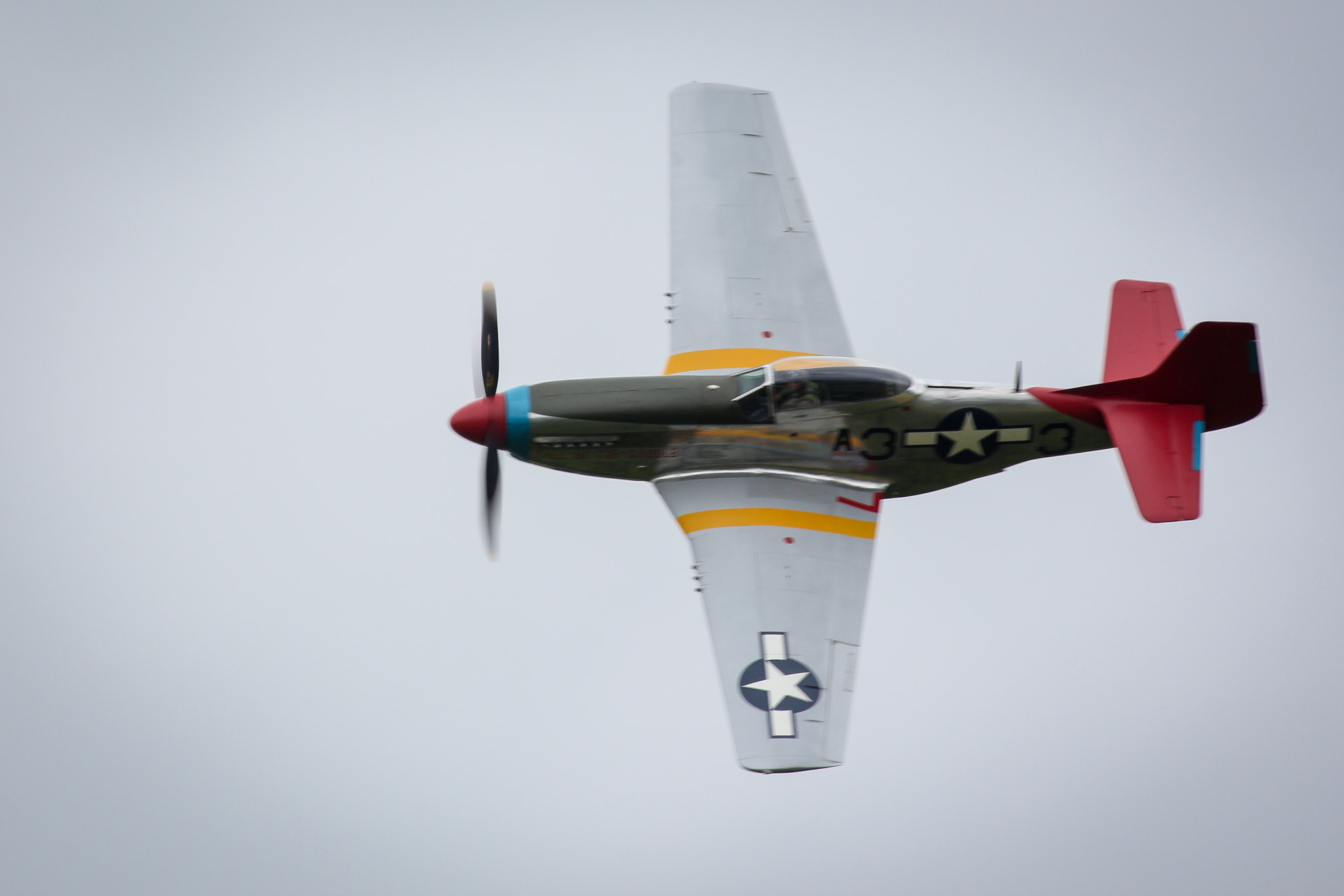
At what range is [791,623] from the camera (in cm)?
1290

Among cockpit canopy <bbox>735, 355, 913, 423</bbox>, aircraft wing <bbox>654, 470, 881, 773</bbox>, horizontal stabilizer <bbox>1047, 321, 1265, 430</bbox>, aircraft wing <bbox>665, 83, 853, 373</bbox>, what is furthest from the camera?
aircraft wing <bbox>665, 83, 853, 373</bbox>

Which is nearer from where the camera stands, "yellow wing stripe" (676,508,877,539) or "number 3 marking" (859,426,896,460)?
"yellow wing stripe" (676,508,877,539)

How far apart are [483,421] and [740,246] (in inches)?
141

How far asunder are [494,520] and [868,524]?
379 cm

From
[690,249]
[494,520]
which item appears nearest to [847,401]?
[690,249]

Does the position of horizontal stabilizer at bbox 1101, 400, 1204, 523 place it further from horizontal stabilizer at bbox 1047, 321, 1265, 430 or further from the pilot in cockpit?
the pilot in cockpit

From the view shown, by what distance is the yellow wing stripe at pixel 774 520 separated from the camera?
13.8 m

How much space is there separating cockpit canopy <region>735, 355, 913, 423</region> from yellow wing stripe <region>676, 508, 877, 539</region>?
3.12 ft

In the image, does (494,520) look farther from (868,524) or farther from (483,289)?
(868,524)

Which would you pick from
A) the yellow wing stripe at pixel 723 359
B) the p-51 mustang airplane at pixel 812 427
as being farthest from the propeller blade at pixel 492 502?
the yellow wing stripe at pixel 723 359

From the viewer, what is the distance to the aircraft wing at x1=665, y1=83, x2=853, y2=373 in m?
15.0

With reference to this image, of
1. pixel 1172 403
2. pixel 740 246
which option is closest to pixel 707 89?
pixel 740 246

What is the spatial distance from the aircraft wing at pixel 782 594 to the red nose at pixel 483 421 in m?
1.77

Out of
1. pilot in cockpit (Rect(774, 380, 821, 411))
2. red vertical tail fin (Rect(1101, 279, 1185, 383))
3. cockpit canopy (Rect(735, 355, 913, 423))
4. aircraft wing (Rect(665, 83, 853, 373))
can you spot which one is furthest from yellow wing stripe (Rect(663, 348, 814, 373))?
red vertical tail fin (Rect(1101, 279, 1185, 383))
